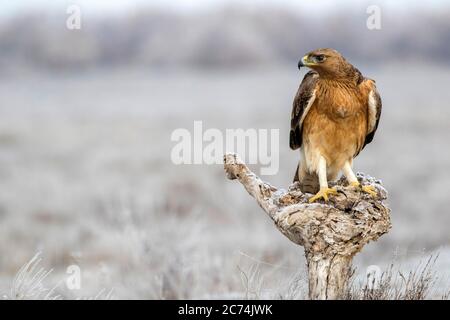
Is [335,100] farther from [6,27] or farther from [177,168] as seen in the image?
[6,27]

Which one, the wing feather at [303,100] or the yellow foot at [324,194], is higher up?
the wing feather at [303,100]

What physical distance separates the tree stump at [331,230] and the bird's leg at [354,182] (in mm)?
131

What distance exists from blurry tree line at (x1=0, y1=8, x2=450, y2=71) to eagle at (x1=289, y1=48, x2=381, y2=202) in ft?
200

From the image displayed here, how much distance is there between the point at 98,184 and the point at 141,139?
7.73 meters

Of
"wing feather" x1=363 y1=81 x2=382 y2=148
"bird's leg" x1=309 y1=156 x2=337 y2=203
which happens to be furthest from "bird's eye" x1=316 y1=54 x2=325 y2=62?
"bird's leg" x1=309 y1=156 x2=337 y2=203

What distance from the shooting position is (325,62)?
6.03 m

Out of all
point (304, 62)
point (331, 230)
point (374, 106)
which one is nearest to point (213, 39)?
point (374, 106)

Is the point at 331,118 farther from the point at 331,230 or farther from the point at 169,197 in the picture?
the point at 169,197

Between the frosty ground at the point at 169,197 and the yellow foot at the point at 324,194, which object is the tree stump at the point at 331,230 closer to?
the yellow foot at the point at 324,194

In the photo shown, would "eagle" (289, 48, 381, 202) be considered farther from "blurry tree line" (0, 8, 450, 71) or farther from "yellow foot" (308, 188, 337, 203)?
"blurry tree line" (0, 8, 450, 71)

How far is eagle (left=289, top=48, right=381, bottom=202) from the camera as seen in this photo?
619 cm

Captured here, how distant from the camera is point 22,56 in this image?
7462cm

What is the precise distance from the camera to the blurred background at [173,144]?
36.0 ft

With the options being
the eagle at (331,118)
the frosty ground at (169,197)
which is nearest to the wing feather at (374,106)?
the eagle at (331,118)
